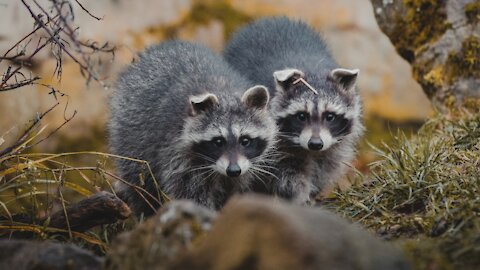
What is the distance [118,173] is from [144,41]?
3665 mm

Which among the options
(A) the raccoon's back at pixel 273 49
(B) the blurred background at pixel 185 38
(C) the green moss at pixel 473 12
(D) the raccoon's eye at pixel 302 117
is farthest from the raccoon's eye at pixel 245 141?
(B) the blurred background at pixel 185 38

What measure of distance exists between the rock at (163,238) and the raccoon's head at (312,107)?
2992mm

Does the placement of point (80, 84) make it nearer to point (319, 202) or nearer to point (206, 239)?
point (319, 202)

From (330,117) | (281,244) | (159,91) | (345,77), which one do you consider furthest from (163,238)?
(345,77)

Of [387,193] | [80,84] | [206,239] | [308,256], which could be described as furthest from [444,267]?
[80,84]

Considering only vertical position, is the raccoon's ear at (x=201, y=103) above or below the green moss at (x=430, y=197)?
above

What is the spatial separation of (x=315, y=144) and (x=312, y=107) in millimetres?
360

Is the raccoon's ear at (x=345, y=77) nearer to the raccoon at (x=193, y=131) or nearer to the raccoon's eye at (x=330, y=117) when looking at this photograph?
the raccoon's eye at (x=330, y=117)

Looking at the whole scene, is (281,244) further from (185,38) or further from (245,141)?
(185,38)

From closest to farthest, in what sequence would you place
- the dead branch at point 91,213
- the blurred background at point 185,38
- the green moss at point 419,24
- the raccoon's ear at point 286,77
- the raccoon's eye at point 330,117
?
the dead branch at point 91,213, the raccoon's ear at point 286,77, the raccoon's eye at point 330,117, the green moss at point 419,24, the blurred background at point 185,38

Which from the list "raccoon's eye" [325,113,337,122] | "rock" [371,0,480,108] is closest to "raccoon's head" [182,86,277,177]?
"raccoon's eye" [325,113,337,122]

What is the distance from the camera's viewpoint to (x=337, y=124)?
6648mm

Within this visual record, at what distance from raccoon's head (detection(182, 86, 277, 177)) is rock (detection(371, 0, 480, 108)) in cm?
209

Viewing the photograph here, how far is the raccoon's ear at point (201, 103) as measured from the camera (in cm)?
575
